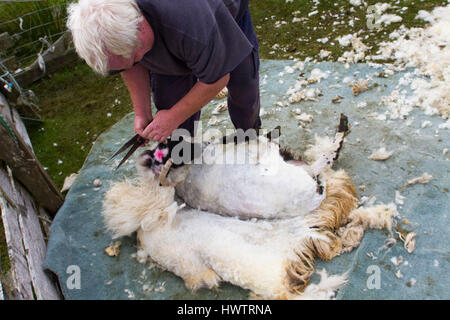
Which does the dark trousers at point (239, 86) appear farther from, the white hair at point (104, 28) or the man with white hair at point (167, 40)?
the white hair at point (104, 28)

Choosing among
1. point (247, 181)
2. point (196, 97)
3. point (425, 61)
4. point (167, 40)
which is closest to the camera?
point (167, 40)

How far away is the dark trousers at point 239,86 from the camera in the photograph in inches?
75.4

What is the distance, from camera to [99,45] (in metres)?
1.33

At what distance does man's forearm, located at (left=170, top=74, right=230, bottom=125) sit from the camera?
1610 mm

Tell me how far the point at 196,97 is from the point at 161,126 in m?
0.23

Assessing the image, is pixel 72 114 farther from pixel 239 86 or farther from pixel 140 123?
pixel 239 86

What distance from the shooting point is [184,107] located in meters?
1.66

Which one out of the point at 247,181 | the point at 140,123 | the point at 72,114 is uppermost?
the point at 140,123

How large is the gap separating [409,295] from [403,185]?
69 cm

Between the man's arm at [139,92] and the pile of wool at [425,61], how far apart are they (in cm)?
173

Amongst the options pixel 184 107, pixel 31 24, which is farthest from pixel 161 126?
pixel 31 24

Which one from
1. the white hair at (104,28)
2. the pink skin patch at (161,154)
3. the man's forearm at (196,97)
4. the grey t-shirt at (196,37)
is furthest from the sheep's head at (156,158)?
the white hair at (104,28)

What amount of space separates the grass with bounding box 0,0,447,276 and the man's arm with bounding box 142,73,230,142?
1.79 m

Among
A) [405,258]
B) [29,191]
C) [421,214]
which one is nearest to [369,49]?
[421,214]
